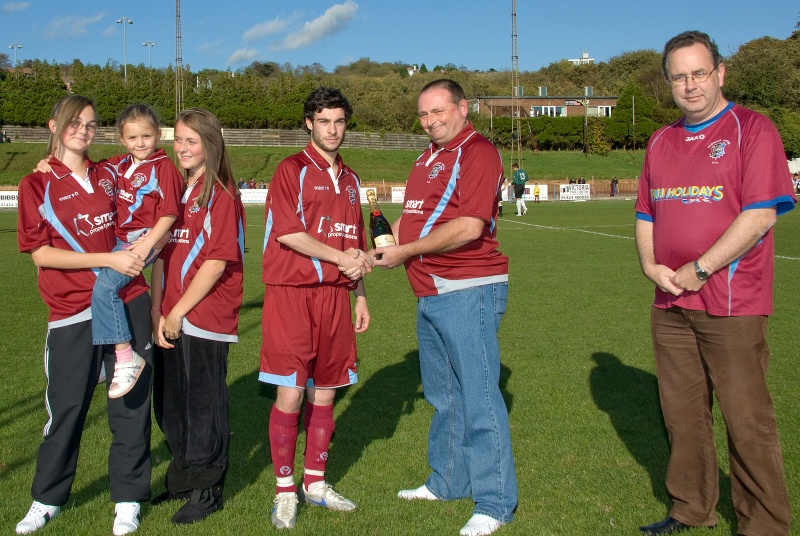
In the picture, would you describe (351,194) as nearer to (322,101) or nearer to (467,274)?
(322,101)

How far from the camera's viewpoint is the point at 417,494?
445cm

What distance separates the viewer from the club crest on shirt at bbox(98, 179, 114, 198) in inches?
158

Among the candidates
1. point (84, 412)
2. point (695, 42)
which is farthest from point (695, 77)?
point (84, 412)

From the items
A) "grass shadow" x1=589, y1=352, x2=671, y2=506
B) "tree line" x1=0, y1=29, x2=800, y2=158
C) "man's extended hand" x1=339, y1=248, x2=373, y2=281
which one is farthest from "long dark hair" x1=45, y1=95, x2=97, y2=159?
"tree line" x1=0, y1=29, x2=800, y2=158

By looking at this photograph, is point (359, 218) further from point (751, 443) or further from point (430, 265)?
point (751, 443)

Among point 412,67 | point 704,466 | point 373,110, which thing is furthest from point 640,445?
point 412,67

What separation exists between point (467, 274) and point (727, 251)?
125cm

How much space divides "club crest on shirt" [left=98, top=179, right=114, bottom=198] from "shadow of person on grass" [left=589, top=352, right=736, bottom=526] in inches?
128

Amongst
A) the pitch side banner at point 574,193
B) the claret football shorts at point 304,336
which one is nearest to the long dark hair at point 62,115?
the claret football shorts at point 304,336

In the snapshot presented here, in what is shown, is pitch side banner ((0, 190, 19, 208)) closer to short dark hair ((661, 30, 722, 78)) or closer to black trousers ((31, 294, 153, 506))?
black trousers ((31, 294, 153, 506))

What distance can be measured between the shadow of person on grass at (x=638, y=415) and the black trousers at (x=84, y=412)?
2685mm

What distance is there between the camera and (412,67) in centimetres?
17575

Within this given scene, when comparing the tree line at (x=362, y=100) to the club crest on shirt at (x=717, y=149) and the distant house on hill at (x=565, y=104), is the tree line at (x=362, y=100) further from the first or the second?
the club crest on shirt at (x=717, y=149)

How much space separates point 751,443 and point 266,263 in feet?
8.29
